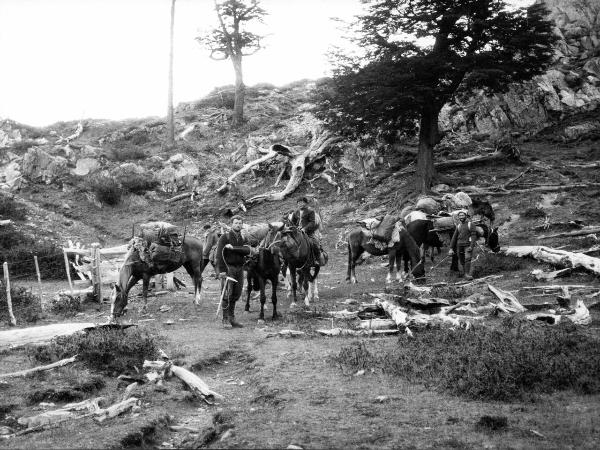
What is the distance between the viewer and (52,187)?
30047 millimetres

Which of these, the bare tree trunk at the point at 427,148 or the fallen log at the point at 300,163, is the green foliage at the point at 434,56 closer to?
the bare tree trunk at the point at 427,148

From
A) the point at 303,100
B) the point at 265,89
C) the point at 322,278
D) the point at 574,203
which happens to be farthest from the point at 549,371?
the point at 265,89

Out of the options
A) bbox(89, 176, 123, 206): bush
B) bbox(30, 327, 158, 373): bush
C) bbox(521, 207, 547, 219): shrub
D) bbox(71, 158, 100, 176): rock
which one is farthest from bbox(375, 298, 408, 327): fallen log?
bbox(71, 158, 100, 176): rock

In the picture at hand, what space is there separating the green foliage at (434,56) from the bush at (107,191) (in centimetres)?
1326

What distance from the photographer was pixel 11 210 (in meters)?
25.3

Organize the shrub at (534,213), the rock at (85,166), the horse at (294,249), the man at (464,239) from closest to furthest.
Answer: the horse at (294,249) < the man at (464,239) < the shrub at (534,213) < the rock at (85,166)

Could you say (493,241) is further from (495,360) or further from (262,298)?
(495,360)

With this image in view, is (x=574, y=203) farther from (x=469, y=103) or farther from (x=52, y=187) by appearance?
(x=52, y=187)

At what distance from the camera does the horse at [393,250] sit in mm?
15938

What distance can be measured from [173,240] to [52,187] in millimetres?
18925

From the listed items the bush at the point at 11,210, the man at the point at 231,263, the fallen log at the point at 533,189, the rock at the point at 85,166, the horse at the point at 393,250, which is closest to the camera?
the man at the point at 231,263

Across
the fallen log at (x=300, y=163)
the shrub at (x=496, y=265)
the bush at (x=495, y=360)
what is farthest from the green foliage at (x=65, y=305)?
the fallen log at (x=300, y=163)

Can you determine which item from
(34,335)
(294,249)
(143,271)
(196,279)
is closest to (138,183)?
(196,279)

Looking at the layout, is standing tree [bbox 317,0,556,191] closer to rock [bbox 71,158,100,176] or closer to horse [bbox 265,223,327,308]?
horse [bbox 265,223,327,308]
